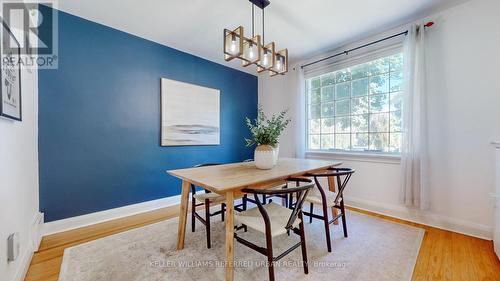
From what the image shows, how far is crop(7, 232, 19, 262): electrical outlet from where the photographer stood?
1.23m

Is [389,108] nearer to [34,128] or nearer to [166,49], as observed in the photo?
[166,49]

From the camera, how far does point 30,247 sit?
1654 mm

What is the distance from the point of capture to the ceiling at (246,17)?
2.07m

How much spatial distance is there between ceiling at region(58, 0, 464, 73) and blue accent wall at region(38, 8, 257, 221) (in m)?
0.20

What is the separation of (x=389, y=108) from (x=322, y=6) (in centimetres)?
160

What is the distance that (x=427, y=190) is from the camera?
88.1 inches

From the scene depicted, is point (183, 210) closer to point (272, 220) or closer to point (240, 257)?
point (240, 257)

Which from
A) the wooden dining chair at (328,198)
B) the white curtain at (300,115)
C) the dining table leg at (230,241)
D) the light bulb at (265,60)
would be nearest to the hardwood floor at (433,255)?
the wooden dining chair at (328,198)

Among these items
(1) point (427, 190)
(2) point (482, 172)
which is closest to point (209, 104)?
(1) point (427, 190)

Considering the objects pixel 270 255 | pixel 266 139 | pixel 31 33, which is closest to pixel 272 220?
pixel 270 255

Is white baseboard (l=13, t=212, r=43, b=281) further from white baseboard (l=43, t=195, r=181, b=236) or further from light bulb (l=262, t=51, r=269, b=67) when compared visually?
light bulb (l=262, t=51, r=269, b=67)

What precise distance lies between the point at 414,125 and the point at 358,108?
2.55 ft

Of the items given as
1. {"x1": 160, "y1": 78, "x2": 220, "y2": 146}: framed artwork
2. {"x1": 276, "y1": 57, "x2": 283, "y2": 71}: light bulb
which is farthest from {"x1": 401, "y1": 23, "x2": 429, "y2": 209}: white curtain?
{"x1": 160, "y1": 78, "x2": 220, "y2": 146}: framed artwork

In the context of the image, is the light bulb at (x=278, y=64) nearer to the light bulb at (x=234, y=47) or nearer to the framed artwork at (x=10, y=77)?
the light bulb at (x=234, y=47)
